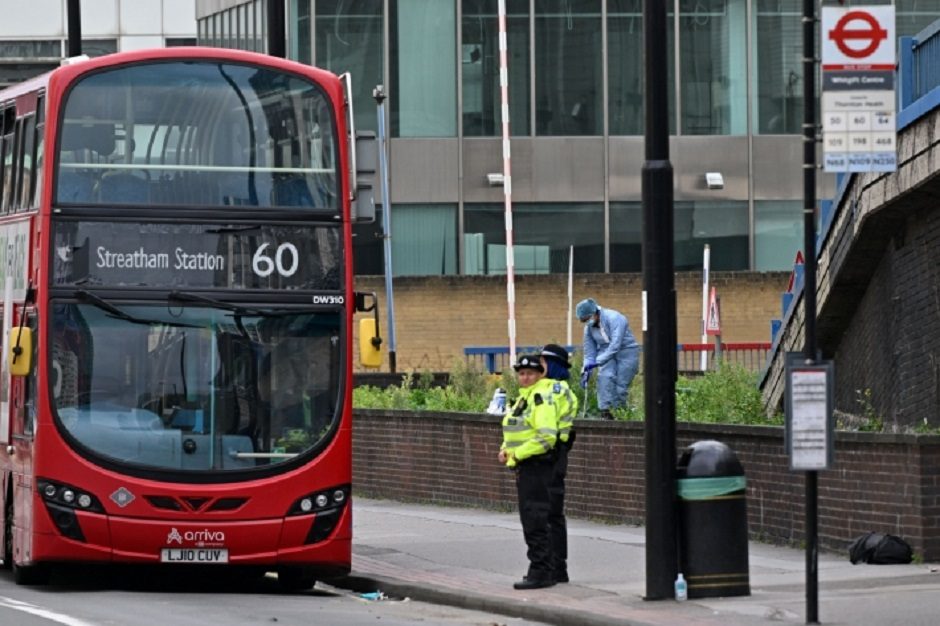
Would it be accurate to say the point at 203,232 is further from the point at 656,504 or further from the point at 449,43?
the point at 449,43

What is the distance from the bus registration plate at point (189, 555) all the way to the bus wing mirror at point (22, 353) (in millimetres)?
1736

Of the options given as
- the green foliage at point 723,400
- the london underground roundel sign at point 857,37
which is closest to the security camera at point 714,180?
the green foliage at point 723,400

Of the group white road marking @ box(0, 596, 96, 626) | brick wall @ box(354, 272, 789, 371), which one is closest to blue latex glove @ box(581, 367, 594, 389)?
white road marking @ box(0, 596, 96, 626)

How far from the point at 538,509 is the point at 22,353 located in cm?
410

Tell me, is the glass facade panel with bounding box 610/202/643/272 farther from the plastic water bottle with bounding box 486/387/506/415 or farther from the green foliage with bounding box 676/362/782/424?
the green foliage with bounding box 676/362/782/424

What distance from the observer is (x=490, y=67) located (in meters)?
42.7

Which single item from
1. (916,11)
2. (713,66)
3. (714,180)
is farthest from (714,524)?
(713,66)

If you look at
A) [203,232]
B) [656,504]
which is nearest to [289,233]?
[203,232]

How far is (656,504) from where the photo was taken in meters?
14.1

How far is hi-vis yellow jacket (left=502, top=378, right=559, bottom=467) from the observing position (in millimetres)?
15352

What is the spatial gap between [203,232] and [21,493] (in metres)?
2.50

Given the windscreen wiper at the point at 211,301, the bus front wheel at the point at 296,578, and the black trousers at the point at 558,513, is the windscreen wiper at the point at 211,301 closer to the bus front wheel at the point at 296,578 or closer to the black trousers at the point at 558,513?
the bus front wheel at the point at 296,578

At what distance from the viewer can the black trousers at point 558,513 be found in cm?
1558

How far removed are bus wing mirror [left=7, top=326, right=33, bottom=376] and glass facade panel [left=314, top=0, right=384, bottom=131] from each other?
1050 inches
